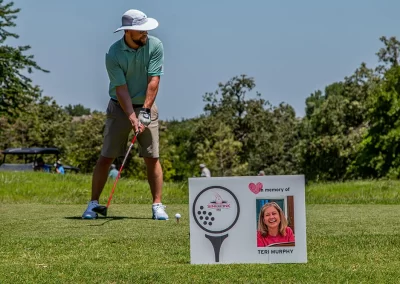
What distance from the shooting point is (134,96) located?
27.4ft

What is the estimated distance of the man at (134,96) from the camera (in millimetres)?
8070

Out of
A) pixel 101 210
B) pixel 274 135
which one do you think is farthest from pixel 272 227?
pixel 274 135

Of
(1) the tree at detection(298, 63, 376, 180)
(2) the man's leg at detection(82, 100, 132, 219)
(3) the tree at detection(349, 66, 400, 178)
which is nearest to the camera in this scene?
(2) the man's leg at detection(82, 100, 132, 219)

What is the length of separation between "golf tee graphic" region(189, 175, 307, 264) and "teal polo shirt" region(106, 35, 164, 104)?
3275 millimetres

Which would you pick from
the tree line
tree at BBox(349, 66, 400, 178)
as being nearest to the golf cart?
the tree line

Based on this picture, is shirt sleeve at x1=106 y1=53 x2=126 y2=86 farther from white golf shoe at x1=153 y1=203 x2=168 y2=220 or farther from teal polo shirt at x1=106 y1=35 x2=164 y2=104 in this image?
white golf shoe at x1=153 y1=203 x2=168 y2=220

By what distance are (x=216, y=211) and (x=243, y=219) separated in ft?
0.57

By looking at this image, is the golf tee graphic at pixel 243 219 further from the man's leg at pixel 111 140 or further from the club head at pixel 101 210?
the man's leg at pixel 111 140

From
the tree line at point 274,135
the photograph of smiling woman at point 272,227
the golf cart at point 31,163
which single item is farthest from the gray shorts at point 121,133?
the tree line at point 274,135

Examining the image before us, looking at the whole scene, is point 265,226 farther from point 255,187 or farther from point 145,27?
point 145,27

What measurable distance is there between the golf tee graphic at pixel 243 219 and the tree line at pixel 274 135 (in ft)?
141

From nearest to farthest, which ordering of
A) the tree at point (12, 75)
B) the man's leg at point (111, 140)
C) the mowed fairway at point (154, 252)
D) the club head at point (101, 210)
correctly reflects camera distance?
1. the mowed fairway at point (154, 252)
2. the club head at point (101, 210)
3. the man's leg at point (111, 140)
4. the tree at point (12, 75)

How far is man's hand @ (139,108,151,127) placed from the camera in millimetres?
8055

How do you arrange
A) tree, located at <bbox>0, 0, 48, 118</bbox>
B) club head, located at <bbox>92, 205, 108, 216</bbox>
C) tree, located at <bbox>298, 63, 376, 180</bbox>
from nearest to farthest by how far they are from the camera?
club head, located at <bbox>92, 205, 108, 216</bbox> → tree, located at <bbox>0, 0, 48, 118</bbox> → tree, located at <bbox>298, 63, 376, 180</bbox>
